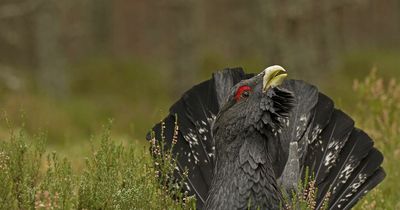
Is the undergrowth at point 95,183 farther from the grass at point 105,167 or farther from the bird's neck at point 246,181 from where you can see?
the bird's neck at point 246,181

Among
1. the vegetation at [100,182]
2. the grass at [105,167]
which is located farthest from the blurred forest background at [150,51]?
the vegetation at [100,182]

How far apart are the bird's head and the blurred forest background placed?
147cm

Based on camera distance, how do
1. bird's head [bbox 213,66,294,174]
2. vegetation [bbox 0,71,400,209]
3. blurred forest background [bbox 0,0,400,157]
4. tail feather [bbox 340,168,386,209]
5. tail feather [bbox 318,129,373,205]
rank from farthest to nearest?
blurred forest background [bbox 0,0,400,157]
tail feather [bbox 318,129,373,205]
tail feather [bbox 340,168,386,209]
vegetation [bbox 0,71,400,209]
bird's head [bbox 213,66,294,174]

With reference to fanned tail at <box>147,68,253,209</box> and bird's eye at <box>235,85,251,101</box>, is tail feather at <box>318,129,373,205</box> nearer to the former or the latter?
fanned tail at <box>147,68,253,209</box>

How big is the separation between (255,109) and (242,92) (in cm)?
14

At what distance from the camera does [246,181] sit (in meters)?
4.55

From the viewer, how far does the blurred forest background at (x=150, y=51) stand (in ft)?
37.5

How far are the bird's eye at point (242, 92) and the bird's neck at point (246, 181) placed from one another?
242mm

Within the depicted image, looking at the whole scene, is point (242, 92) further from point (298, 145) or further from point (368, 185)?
point (368, 185)

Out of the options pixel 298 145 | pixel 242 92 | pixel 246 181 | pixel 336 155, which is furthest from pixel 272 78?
pixel 336 155

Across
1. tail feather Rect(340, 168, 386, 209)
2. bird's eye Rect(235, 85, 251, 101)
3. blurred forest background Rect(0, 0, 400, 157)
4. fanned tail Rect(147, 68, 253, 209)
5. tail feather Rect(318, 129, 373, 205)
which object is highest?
blurred forest background Rect(0, 0, 400, 157)

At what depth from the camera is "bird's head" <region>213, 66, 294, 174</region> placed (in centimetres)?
449

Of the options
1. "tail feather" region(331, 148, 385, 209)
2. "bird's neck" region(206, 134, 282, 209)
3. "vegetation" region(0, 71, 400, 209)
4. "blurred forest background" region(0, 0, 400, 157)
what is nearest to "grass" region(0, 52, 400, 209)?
"vegetation" region(0, 71, 400, 209)

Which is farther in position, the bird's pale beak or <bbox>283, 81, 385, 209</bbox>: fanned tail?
<bbox>283, 81, 385, 209</bbox>: fanned tail
